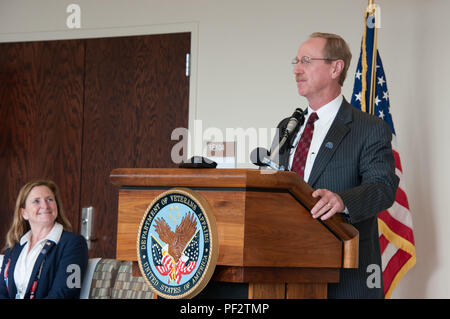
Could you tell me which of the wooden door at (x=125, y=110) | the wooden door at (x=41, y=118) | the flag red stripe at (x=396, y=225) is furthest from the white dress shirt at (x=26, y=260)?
the flag red stripe at (x=396, y=225)

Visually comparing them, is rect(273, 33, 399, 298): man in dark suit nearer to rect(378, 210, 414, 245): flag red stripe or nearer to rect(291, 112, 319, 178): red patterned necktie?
rect(291, 112, 319, 178): red patterned necktie

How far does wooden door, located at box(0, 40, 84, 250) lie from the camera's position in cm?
464

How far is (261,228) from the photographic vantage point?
5.08 ft

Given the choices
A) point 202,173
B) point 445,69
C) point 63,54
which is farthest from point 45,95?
point 202,173

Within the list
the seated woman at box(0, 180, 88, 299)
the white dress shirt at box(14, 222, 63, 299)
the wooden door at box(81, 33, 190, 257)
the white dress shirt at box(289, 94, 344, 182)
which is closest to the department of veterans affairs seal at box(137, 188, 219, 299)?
the white dress shirt at box(289, 94, 344, 182)

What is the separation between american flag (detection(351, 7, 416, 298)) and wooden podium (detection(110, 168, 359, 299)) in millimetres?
1881

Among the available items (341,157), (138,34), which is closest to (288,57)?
(138,34)

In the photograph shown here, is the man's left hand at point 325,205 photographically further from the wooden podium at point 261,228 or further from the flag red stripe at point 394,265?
the flag red stripe at point 394,265

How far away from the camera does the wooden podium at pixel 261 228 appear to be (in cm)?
153

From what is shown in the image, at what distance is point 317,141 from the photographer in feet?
6.83

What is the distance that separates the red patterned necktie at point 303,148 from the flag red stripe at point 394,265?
1.67 meters

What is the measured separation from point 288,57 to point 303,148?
2108 millimetres
